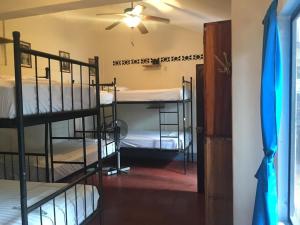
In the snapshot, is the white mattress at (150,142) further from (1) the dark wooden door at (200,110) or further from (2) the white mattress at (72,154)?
(1) the dark wooden door at (200,110)

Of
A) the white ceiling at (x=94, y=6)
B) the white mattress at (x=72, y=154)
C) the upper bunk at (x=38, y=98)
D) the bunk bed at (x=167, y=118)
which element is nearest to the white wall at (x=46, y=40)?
the white mattress at (x=72, y=154)

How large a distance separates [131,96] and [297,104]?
11.5 ft

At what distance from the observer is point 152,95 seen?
496 cm

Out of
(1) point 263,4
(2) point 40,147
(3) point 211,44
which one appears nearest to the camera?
(1) point 263,4

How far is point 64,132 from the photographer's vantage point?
5.07 meters

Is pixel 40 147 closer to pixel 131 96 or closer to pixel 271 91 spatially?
pixel 131 96

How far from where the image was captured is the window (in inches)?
75.9

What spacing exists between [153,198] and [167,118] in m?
2.52

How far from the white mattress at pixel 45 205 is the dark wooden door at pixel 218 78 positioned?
1302mm

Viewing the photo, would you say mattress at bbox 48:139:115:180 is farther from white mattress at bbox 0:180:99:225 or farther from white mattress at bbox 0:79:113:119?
white mattress at bbox 0:79:113:119

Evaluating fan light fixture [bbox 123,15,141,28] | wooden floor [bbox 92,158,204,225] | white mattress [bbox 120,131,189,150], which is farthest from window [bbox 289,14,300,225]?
white mattress [bbox 120,131,189,150]

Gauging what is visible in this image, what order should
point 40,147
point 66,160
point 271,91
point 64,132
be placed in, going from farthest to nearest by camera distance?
point 64,132, point 40,147, point 66,160, point 271,91

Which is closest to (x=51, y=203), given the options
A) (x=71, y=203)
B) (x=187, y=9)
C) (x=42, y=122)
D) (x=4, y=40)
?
(x=71, y=203)

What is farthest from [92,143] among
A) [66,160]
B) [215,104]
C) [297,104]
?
[297,104]
